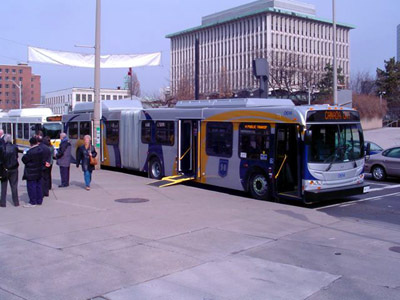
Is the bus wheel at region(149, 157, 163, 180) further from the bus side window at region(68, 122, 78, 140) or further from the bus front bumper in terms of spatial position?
the bus front bumper

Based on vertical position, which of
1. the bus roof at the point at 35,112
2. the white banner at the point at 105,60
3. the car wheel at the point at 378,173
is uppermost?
the white banner at the point at 105,60

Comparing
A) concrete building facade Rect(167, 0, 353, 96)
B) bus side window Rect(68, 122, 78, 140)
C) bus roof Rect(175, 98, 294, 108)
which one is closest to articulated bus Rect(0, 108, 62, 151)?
bus side window Rect(68, 122, 78, 140)

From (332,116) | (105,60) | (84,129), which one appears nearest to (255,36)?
(105,60)

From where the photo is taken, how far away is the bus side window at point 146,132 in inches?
743

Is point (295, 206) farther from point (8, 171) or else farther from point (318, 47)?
point (318, 47)

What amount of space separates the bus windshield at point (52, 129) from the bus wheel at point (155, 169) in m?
12.6

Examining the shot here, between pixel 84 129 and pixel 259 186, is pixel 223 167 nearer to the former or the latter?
pixel 259 186

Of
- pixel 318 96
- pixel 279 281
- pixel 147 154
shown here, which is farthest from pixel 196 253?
pixel 318 96

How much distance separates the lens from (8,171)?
11.5 metres

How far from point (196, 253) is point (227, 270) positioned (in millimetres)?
1025

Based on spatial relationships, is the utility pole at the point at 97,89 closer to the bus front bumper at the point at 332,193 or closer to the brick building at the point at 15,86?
the bus front bumper at the point at 332,193

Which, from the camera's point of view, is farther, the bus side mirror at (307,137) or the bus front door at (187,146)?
the bus front door at (187,146)

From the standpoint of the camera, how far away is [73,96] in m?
72.0

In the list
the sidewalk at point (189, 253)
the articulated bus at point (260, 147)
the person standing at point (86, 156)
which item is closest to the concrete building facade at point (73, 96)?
the articulated bus at point (260, 147)
